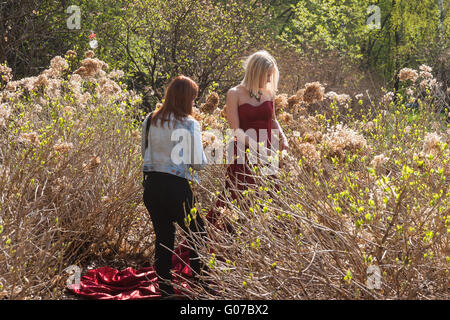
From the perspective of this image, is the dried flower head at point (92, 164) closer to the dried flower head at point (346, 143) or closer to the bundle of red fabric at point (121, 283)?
the bundle of red fabric at point (121, 283)

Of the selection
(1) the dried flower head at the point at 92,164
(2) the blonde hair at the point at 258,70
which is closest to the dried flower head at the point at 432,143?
(2) the blonde hair at the point at 258,70

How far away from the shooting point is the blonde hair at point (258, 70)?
461cm

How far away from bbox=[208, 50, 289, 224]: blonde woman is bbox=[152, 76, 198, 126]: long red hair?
2.43ft

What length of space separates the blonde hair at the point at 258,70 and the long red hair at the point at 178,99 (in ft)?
2.42

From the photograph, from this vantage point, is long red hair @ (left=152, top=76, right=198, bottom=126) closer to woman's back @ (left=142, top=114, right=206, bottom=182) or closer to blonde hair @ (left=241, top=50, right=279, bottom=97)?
woman's back @ (left=142, top=114, right=206, bottom=182)

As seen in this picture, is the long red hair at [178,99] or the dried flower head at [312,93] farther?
the dried flower head at [312,93]

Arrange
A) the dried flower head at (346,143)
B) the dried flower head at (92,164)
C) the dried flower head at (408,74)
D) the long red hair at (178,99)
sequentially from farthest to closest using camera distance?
the dried flower head at (408,74) < the dried flower head at (92,164) < the long red hair at (178,99) < the dried flower head at (346,143)

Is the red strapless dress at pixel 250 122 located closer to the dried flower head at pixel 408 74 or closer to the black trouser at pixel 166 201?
the black trouser at pixel 166 201

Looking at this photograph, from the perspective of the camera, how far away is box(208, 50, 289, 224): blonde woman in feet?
15.4

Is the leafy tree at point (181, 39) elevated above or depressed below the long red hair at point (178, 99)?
above

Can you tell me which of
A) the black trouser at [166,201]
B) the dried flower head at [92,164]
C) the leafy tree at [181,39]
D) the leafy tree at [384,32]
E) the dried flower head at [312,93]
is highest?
the leafy tree at [384,32]
